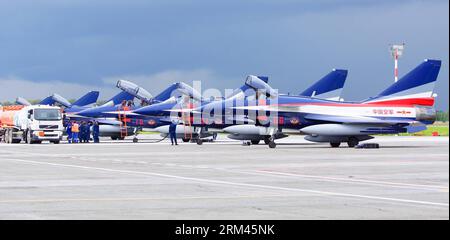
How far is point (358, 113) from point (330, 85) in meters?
7.83

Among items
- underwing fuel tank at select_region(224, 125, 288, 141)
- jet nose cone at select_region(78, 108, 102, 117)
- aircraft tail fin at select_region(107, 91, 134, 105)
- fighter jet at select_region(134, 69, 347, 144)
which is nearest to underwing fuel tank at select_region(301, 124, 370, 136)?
underwing fuel tank at select_region(224, 125, 288, 141)

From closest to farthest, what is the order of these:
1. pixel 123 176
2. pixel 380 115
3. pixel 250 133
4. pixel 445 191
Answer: pixel 445 191
pixel 123 176
pixel 380 115
pixel 250 133

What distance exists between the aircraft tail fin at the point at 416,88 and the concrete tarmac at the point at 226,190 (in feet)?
50.0

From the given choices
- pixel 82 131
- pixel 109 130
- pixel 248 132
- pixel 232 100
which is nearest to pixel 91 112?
pixel 109 130

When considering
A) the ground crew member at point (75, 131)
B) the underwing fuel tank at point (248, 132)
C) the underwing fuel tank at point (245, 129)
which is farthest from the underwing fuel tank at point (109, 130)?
the underwing fuel tank at point (245, 129)

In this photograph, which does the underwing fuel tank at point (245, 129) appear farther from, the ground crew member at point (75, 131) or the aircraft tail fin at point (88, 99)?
the aircraft tail fin at point (88, 99)

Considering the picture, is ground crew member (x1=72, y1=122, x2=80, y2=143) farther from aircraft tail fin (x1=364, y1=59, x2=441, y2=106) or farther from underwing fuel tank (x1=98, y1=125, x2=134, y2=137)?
aircraft tail fin (x1=364, y1=59, x2=441, y2=106)

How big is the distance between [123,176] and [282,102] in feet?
74.5

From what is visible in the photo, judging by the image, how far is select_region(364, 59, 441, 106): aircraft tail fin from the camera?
44062mm

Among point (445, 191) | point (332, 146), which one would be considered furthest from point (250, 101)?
point (445, 191)

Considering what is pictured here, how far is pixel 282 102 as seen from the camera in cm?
4403

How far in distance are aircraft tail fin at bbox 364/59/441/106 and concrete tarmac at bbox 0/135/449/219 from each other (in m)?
15.2
